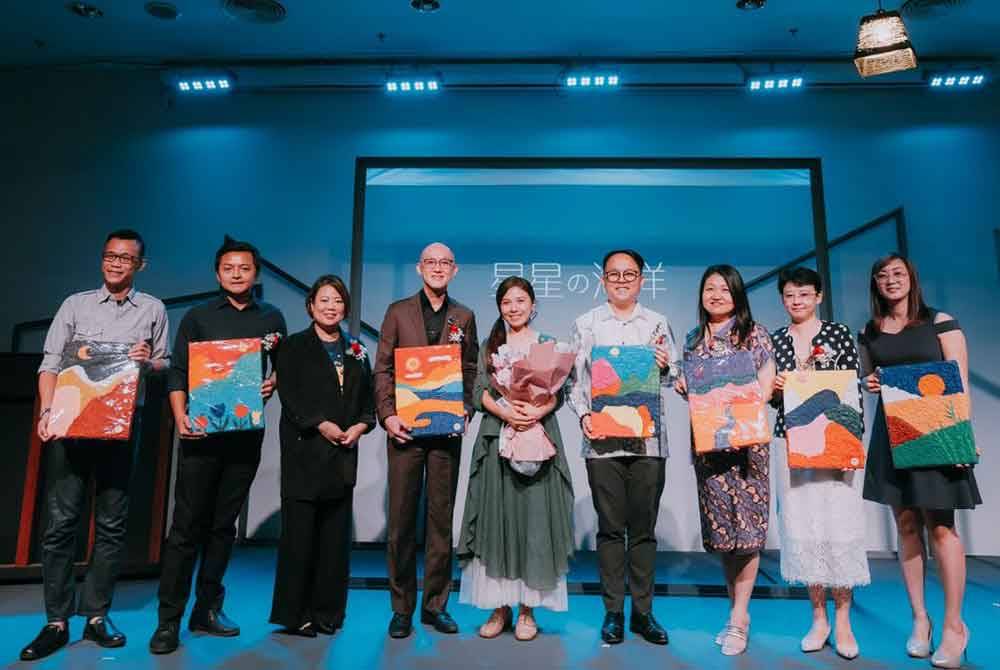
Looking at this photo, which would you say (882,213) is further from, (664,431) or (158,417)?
(158,417)

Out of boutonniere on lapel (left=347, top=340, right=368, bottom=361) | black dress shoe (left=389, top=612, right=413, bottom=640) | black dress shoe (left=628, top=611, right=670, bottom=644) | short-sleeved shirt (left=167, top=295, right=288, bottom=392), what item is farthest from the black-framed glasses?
black dress shoe (left=628, top=611, right=670, bottom=644)

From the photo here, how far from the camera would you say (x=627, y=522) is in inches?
110

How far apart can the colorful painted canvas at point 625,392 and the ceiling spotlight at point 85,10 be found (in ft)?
14.4

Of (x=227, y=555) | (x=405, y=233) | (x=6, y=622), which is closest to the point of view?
(x=227, y=555)

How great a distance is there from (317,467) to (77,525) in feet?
3.21

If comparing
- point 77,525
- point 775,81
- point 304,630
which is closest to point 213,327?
point 77,525

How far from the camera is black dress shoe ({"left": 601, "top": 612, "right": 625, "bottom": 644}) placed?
8.87 feet

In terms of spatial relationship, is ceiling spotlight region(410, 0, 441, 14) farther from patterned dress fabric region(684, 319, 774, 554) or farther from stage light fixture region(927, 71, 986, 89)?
stage light fixture region(927, 71, 986, 89)

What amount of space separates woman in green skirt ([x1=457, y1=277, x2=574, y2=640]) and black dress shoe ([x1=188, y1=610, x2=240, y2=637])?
37.6 inches

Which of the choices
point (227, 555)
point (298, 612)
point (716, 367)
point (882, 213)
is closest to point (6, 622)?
point (227, 555)

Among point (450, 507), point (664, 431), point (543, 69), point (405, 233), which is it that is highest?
point (543, 69)

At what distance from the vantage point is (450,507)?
294 cm

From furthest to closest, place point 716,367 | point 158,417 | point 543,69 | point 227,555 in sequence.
A: point 543,69
point 158,417
point 227,555
point 716,367

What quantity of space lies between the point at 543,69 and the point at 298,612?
4.17 m
